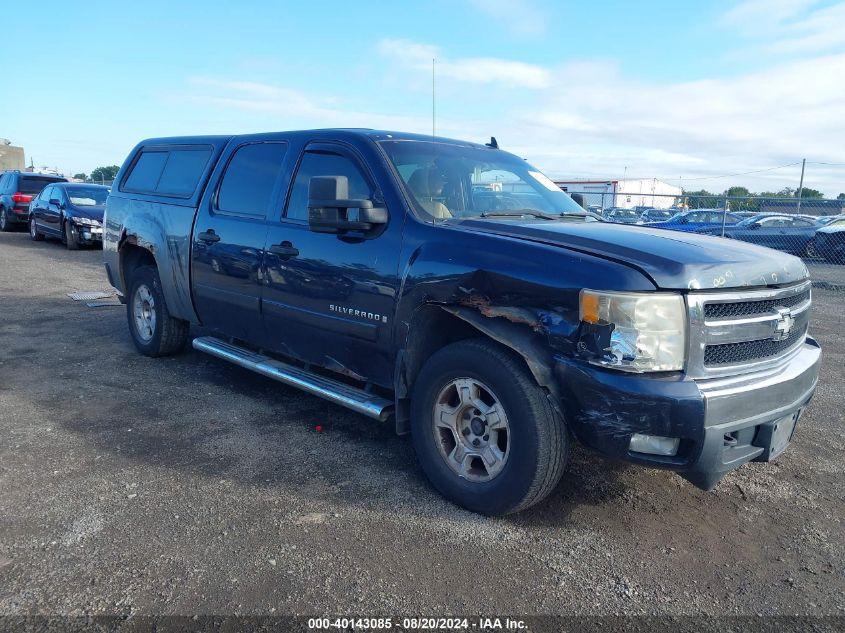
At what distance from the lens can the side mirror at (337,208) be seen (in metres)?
3.81

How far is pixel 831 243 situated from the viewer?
17.1 metres

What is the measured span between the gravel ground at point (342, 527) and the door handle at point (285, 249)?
1237 millimetres

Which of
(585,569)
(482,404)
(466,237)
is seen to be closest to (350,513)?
(482,404)

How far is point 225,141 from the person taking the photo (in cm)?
546

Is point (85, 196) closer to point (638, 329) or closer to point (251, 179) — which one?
point (251, 179)

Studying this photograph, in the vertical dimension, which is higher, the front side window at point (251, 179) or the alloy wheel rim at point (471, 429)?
the front side window at point (251, 179)

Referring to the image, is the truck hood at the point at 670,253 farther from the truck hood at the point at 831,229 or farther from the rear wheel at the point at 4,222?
the rear wheel at the point at 4,222

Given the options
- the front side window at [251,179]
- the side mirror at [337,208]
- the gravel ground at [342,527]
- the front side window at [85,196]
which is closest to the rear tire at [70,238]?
the front side window at [85,196]

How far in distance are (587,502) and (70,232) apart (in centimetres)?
1555

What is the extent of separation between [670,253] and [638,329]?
503mm

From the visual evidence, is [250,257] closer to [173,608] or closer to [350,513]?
[350,513]

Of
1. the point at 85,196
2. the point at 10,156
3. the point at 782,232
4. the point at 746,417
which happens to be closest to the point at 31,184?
the point at 85,196

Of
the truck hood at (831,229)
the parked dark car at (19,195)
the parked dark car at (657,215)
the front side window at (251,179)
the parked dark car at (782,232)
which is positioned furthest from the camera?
the parked dark car at (19,195)

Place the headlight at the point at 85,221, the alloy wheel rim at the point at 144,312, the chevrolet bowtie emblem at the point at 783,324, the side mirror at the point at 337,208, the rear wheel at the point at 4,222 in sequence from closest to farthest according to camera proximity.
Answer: the chevrolet bowtie emblem at the point at 783,324, the side mirror at the point at 337,208, the alloy wheel rim at the point at 144,312, the headlight at the point at 85,221, the rear wheel at the point at 4,222
